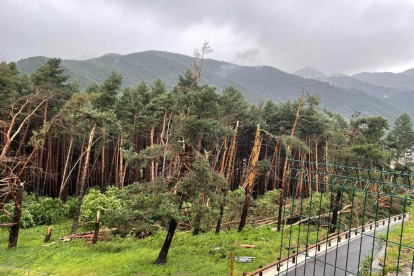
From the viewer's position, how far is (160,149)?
1109 cm

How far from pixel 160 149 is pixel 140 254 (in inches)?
218

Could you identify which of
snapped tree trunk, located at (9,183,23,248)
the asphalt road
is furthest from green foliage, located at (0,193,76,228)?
the asphalt road

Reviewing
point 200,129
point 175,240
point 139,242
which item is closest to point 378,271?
point 200,129

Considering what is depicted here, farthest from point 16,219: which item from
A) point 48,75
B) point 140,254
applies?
point 48,75

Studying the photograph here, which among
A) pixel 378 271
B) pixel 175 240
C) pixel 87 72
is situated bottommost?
pixel 175 240

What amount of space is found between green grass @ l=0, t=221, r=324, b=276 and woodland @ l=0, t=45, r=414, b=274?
83 centimetres

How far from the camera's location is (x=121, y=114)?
22922 mm

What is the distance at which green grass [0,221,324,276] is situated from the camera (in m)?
11.1

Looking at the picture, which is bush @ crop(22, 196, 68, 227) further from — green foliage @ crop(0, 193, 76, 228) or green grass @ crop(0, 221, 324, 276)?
green grass @ crop(0, 221, 324, 276)

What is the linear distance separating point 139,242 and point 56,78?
17579mm

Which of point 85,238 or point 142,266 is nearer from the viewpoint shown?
point 142,266

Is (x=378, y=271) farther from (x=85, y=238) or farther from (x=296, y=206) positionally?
(x=85, y=238)

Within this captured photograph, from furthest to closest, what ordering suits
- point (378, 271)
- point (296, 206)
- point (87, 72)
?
1. point (87, 72)
2. point (296, 206)
3. point (378, 271)

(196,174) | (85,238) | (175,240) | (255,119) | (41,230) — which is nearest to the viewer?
(196,174)
